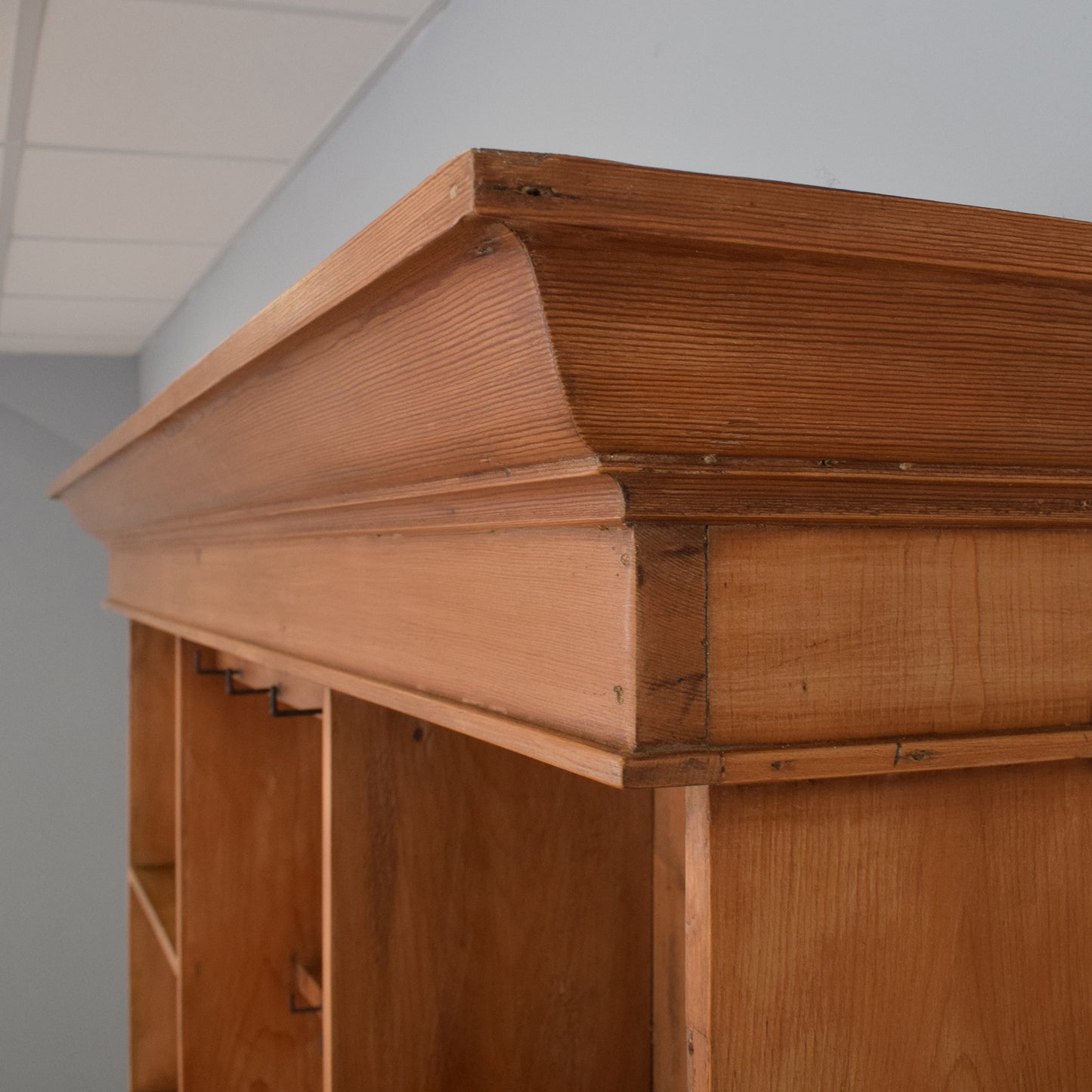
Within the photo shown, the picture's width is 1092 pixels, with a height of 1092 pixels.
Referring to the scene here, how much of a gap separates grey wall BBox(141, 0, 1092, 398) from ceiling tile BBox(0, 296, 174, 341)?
2.04m

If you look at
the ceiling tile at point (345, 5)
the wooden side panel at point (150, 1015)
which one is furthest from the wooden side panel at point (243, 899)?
the ceiling tile at point (345, 5)

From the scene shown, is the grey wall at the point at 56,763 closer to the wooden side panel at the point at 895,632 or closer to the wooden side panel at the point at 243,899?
the wooden side panel at the point at 243,899

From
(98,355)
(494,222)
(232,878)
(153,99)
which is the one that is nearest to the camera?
(494,222)

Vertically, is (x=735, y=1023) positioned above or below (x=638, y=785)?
below

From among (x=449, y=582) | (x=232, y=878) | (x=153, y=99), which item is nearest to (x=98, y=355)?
(x=153, y=99)

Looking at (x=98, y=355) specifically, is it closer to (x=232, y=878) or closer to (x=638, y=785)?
(x=232, y=878)

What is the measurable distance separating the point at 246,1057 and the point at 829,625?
1.23 m

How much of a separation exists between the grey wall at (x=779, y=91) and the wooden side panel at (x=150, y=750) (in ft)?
2.85

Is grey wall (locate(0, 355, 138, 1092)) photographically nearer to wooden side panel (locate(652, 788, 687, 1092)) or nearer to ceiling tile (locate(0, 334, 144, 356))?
ceiling tile (locate(0, 334, 144, 356))

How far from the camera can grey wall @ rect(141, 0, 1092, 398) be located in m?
0.78

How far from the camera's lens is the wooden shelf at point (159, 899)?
1565mm

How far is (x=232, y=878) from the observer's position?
145 centimetres

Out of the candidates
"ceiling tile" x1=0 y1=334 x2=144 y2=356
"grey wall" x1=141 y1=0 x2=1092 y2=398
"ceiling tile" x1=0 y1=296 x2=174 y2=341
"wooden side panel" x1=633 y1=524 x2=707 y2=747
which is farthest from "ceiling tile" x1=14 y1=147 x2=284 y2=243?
"wooden side panel" x1=633 y1=524 x2=707 y2=747

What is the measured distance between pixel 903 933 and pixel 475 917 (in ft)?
1.72
